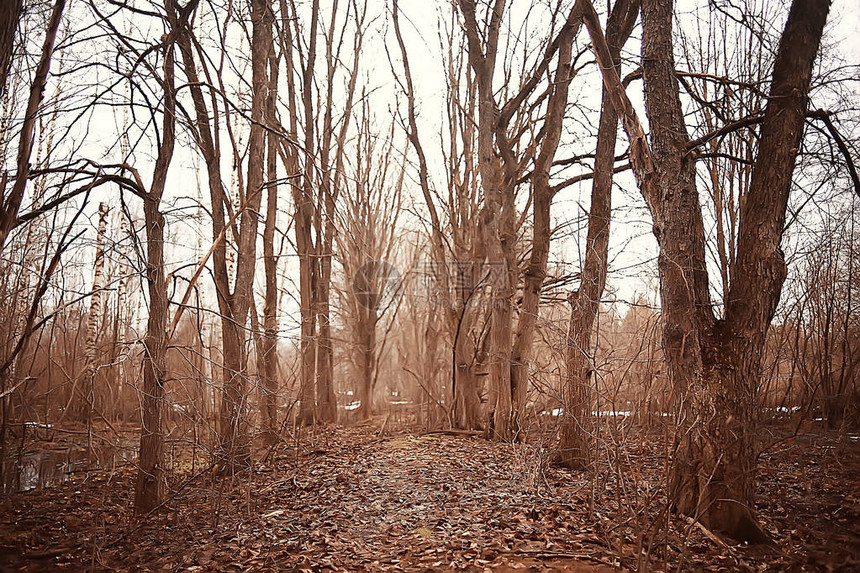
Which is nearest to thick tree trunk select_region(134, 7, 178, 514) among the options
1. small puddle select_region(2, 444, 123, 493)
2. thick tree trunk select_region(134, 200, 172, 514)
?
thick tree trunk select_region(134, 200, 172, 514)

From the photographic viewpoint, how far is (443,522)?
4660 mm

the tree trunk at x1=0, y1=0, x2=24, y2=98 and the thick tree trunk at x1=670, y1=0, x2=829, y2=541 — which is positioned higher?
the tree trunk at x1=0, y1=0, x2=24, y2=98

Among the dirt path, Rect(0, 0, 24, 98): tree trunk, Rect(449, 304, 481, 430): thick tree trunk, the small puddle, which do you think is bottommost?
the dirt path

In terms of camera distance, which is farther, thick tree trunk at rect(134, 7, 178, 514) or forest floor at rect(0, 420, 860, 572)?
thick tree trunk at rect(134, 7, 178, 514)

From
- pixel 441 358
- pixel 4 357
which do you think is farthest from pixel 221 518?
pixel 441 358

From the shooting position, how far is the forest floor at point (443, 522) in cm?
370

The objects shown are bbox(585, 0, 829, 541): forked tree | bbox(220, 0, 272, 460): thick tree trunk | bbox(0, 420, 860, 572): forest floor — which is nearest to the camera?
bbox(0, 420, 860, 572): forest floor

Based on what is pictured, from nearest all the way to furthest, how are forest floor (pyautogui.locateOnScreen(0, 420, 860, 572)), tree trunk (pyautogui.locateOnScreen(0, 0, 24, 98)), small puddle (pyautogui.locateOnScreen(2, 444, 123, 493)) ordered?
1. tree trunk (pyautogui.locateOnScreen(0, 0, 24, 98))
2. forest floor (pyautogui.locateOnScreen(0, 420, 860, 572))
3. small puddle (pyautogui.locateOnScreen(2, 444, 123, 493))

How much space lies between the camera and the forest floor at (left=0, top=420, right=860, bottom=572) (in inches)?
146

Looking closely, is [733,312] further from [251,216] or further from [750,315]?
[251,216]

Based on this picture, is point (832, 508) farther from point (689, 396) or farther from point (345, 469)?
point (345, 469)

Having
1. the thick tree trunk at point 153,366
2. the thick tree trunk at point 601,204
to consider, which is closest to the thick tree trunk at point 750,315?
the thick tree trunk at point 601,204

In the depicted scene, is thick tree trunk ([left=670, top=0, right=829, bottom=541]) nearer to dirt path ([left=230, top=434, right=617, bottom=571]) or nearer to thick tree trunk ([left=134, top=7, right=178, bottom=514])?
dirt path ([left=230, top=434, right=617, bottom=571])

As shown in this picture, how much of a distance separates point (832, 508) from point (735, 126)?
10.2 feet
